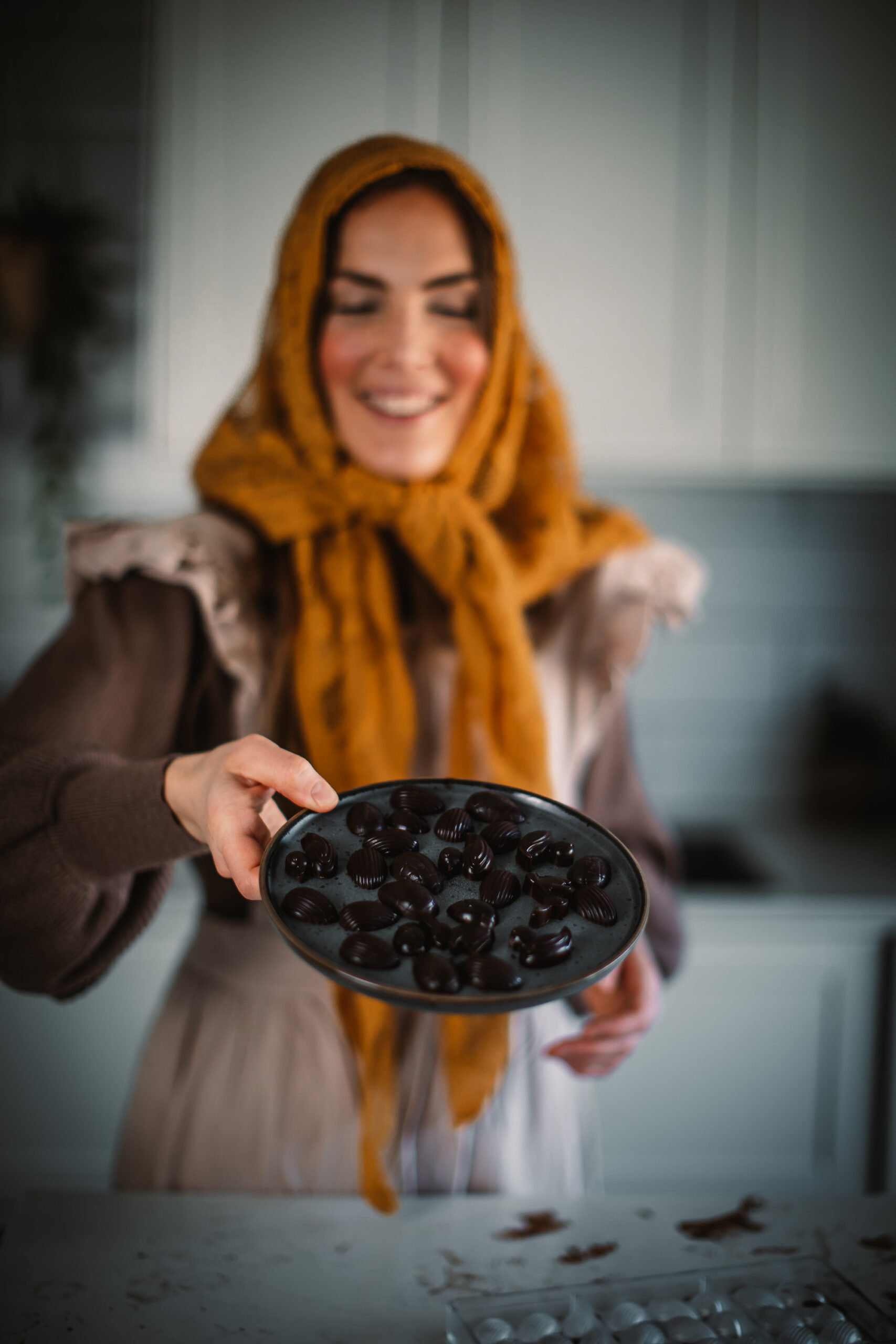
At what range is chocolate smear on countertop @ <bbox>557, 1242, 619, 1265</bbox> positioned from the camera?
25.7 inches

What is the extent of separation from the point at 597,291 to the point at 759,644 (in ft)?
2.24

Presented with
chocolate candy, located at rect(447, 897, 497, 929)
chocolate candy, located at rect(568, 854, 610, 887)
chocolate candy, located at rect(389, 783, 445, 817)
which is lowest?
chocolate candy, located at rect(447, 897, 497, 929)

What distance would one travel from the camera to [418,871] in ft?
1.77

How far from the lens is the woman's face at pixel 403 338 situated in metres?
0.78

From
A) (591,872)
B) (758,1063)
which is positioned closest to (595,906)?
(591,872)

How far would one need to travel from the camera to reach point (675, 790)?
1.74 meters

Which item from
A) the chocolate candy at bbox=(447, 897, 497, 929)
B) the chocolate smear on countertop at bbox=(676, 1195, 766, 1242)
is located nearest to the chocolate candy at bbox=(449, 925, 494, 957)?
the chocolate candy at bbox=(447, 897, 497, 929)

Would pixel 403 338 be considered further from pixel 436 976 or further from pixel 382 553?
pixel 436 976

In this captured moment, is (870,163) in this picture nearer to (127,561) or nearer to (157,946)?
(127,561)

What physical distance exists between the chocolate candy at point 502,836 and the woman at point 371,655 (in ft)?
0.74

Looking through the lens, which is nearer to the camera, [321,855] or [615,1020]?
[321,855]

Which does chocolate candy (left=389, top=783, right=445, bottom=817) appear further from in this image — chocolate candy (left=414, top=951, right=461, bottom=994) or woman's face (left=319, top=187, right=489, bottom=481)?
woman's face (left=319, top=187, right=489, bottom=481)

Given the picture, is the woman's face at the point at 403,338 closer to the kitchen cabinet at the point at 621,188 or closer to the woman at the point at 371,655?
the woman at the point at 371,655

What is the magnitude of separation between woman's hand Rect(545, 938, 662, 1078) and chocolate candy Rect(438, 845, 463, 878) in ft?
0.83
